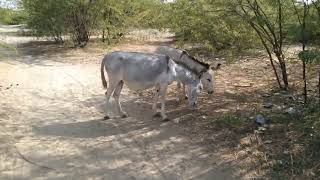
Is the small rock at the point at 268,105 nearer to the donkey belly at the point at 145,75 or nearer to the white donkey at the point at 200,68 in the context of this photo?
the white donkey at the point at 200,68

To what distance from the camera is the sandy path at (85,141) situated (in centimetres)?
640

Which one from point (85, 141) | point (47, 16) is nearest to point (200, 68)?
point (85, 141)

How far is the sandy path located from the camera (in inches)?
252

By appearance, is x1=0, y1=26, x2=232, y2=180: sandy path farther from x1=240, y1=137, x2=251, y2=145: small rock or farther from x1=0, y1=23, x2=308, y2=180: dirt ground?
x1=240, y1=137, x2=251, y2=145: small rock

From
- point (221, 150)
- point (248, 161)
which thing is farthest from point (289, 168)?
point (221, 150)

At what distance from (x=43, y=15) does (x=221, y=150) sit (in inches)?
560

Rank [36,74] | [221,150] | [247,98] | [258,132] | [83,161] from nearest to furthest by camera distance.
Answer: [83,161]
[221,150]
[258,132]
[247,98]
[36,74]

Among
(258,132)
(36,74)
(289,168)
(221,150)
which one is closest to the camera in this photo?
(289,168)

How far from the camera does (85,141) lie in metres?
7.70

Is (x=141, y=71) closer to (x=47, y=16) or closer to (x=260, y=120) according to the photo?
(x=260, y=120)

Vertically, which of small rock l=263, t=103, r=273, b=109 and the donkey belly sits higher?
the donkey belly

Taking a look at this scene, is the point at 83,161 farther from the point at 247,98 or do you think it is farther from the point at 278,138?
the point at 247,98

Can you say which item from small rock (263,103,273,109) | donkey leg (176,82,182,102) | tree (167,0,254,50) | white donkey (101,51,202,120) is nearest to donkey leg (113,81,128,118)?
white donkey (101,51,202,120)

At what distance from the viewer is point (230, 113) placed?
9062 millimetres
